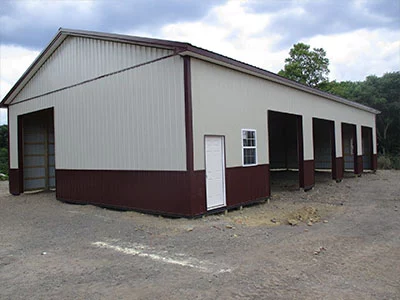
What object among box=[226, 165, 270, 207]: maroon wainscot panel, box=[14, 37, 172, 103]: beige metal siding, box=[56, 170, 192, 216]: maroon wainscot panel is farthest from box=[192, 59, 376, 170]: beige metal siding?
box=[14, 37, 172, 103]: beige metal siding

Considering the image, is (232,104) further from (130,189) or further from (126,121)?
(130,189)

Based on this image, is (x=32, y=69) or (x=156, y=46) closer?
(x=156, y=46)

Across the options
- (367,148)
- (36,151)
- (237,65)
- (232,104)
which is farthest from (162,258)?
(367,148)

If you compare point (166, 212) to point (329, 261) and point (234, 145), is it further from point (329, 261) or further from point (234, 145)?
point (329, 261)

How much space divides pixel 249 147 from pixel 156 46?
13.2 feet

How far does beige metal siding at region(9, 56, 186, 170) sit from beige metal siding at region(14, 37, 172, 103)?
301 millimetres

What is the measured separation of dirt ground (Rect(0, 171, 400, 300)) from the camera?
424cm

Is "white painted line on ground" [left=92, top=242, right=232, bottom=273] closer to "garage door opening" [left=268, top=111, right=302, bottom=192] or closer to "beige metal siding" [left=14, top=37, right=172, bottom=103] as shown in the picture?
"beige metal siding" [left=14, top=37, right=172, bottom=103]

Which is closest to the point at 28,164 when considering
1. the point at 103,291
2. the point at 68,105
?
the point at 68,105

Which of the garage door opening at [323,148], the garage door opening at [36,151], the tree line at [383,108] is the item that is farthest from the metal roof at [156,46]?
the tree line at [383,108]

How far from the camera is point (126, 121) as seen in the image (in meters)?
9.67

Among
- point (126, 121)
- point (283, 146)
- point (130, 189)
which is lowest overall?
point (130, 189)

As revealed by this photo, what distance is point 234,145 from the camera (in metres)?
9.75

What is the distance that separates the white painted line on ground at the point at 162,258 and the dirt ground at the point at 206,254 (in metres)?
0.01
